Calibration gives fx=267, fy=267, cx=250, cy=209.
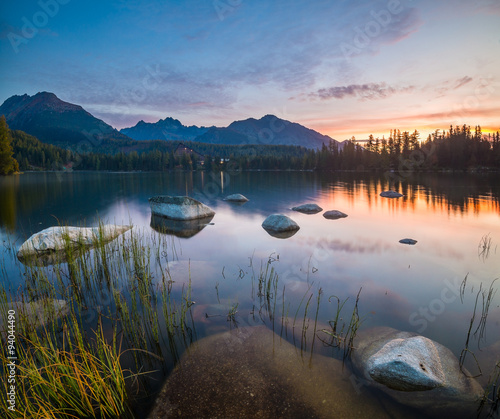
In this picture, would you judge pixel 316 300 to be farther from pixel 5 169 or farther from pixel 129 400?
pixel 5 169

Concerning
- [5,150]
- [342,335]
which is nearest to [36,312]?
[342,335]

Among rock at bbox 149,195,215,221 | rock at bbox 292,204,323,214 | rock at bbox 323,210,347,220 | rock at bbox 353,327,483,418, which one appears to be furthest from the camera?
rock at bbox 292,204,323,214

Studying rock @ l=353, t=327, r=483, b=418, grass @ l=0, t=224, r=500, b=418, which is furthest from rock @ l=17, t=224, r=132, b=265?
rock @ l=353, t=327, r=483, b=418

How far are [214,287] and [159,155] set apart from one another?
172 meters

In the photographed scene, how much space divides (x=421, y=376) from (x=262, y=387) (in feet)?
9.60

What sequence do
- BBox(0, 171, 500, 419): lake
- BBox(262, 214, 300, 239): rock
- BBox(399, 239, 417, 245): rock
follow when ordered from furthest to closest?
BBox(262, 214, 300, 239): rock, BBox(399, 239, 417, 245): rock, BBox(0, 171, 500, 419): lake

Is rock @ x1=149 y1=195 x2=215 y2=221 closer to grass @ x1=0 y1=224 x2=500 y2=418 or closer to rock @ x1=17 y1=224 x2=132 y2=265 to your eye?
rock @ x1=17 y1=224 x2=132 y2=265

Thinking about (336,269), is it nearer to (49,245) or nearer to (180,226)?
(180,226)

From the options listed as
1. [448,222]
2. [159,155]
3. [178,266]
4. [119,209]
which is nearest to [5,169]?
[119,209]

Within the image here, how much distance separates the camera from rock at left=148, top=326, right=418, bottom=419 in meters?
4.42

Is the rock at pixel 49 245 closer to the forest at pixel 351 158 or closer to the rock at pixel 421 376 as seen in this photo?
the rock at pixel 421 376

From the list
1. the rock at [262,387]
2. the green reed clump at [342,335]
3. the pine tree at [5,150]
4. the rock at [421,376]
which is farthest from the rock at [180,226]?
the pine tree at [5,150]

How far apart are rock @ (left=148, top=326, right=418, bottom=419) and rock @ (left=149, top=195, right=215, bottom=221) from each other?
15.1 m

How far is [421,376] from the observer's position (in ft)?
16.1
